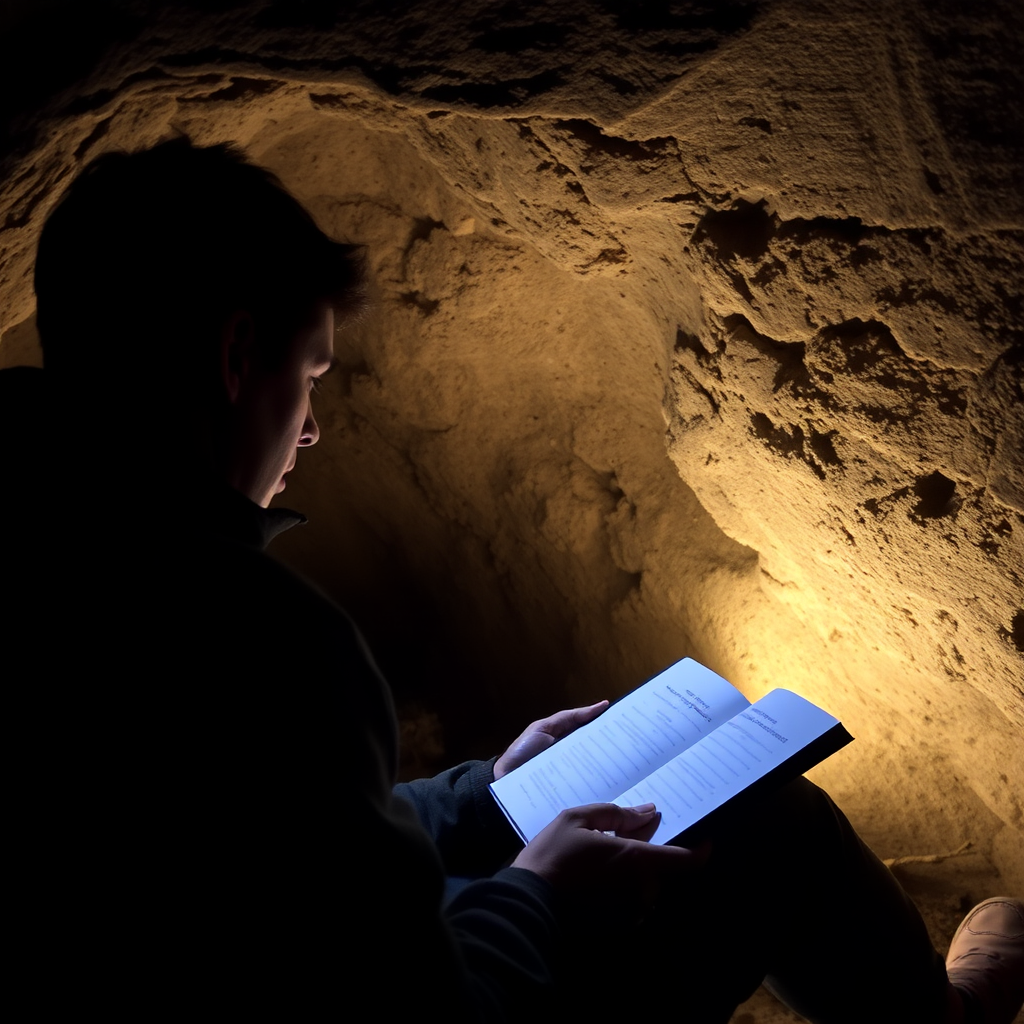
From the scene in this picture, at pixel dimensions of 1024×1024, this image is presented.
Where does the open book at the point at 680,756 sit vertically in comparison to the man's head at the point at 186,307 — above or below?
below

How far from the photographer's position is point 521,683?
2820mm

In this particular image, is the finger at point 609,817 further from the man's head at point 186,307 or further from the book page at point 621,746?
the man's head at point 186,307

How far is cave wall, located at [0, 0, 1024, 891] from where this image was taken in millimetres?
1064

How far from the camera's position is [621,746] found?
1.37m

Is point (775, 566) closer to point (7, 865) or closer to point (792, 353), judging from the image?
point (792, 353)

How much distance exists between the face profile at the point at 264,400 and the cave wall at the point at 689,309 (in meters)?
0.45

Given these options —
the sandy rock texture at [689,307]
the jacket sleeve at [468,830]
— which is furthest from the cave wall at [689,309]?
the jacket sleeve at [468,830]

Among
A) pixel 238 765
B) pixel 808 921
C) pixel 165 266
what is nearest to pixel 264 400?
pixel 165 266

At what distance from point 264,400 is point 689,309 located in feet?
2.84

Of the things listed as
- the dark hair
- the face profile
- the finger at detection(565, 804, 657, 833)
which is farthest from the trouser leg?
the dark hair

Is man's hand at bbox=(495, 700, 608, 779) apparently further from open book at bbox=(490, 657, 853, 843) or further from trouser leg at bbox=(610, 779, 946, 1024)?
trouser leg at bbox=(610, 779, 946, 1024)

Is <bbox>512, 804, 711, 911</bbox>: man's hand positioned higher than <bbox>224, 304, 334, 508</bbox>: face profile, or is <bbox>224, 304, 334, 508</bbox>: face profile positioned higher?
<bbox>224, 304, 334, 508</bbox>: face profile

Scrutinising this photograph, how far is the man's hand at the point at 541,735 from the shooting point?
142cm

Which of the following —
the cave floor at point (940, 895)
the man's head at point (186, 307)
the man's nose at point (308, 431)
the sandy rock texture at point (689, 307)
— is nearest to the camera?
the man's head at point (186, 307)
